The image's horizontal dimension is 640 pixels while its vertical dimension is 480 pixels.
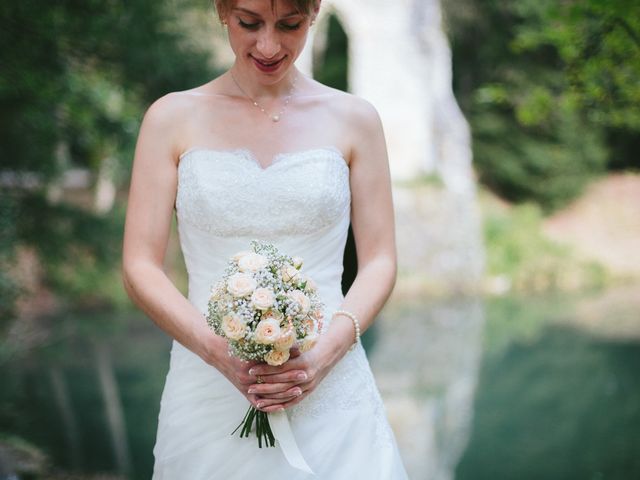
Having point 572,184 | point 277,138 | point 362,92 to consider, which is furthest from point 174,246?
point 277,138

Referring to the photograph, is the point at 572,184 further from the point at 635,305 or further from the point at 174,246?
the point at 174,246

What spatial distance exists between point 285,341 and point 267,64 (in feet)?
2.20

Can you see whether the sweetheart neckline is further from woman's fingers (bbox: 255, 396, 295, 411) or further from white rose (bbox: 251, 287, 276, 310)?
woman's fingers (bbox: 255, 396, 295, 411)

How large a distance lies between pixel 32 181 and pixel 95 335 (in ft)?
16.4

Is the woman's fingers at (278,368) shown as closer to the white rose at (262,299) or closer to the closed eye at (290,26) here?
the white rose at (262,299)

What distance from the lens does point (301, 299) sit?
5.50 feet

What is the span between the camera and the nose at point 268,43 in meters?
1.82

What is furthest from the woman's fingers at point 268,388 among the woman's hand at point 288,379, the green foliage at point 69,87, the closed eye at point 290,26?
the green foliage at point 69,87

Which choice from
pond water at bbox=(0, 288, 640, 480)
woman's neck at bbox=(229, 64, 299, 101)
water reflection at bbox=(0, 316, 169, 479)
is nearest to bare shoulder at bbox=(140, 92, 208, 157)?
woman's neck at bbox=(229, 64, 299, 101)

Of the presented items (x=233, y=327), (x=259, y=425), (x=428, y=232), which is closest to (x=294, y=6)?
(x=233, y=327)

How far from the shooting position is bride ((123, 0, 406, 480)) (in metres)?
1.86

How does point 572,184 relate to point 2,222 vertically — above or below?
below

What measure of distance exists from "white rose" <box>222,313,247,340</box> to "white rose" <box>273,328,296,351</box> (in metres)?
0.07

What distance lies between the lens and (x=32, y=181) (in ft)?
22.2
